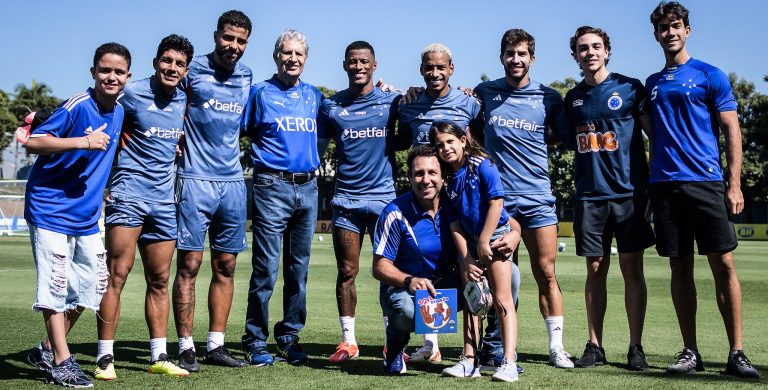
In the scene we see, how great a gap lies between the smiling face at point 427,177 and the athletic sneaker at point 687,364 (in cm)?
220

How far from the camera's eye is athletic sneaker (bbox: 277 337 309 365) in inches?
273

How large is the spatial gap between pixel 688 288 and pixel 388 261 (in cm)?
239

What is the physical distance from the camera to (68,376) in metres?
5.75

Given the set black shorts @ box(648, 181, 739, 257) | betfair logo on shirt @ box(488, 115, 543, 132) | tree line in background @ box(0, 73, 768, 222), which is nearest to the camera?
black shorts @ box(648, 181, 739, 257)

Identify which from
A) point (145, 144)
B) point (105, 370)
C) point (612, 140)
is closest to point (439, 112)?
point (612, 140)

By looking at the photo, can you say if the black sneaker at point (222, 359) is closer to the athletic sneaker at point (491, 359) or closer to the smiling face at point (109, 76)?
the athletic sneaker at point (491, 359)

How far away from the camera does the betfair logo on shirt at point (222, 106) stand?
6848mm

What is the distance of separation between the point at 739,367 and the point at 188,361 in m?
4.09

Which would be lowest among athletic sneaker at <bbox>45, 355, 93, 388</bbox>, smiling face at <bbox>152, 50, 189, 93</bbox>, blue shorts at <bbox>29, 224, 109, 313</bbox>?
athletic sneaker at <bbox>45, 355, 93, 388</bbox>

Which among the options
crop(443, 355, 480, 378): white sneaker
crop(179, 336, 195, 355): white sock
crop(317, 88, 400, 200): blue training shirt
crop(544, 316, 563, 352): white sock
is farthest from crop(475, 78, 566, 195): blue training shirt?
crop(179, 336, 195, 355): white sock

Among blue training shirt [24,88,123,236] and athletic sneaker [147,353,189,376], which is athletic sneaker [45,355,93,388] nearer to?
athletic sneaker [147,353,189,376]

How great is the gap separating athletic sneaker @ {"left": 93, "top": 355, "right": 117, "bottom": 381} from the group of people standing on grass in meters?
0.01

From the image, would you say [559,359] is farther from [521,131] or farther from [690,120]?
[690,120]

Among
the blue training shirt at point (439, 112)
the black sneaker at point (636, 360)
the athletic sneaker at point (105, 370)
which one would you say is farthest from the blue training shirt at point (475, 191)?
the athletic sneaker at point (105, 370)
